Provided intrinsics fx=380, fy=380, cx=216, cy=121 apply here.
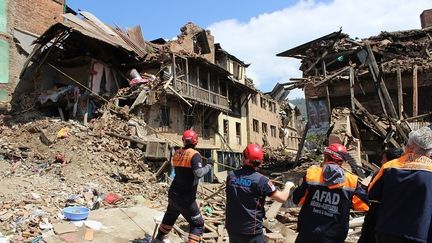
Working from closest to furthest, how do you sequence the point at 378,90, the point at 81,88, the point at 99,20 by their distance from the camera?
the point at 378,90 < the point at 81,88 < the point at 99,20

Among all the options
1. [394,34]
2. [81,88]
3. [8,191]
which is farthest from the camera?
[81,88]

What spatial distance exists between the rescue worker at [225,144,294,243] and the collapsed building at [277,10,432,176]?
346 inches

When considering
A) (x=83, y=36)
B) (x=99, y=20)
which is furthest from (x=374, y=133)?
(x=99, y=20)

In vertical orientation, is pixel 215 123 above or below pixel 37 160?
above

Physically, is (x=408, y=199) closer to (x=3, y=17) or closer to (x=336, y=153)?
(x=336, y=153)

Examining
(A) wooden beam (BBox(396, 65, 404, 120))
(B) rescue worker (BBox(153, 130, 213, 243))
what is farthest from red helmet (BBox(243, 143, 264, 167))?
(A) wooden beam (BBox(396, 65, 404, 120))

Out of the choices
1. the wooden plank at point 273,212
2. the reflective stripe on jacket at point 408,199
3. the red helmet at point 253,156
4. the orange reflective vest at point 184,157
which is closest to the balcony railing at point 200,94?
the wooden plank at point 273,212

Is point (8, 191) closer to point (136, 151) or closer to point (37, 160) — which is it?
point (37, 160)

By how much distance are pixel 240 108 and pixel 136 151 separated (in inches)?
683

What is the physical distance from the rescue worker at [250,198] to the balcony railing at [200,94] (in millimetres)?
17199

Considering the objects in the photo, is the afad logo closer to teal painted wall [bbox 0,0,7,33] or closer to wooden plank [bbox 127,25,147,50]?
teal painted wall [bbox 0,0,7,33]

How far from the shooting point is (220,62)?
101 feet

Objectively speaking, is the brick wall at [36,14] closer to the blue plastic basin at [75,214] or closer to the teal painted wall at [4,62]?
the teal painted wall at [4,62]

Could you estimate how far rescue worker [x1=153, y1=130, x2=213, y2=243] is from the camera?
5477mm
